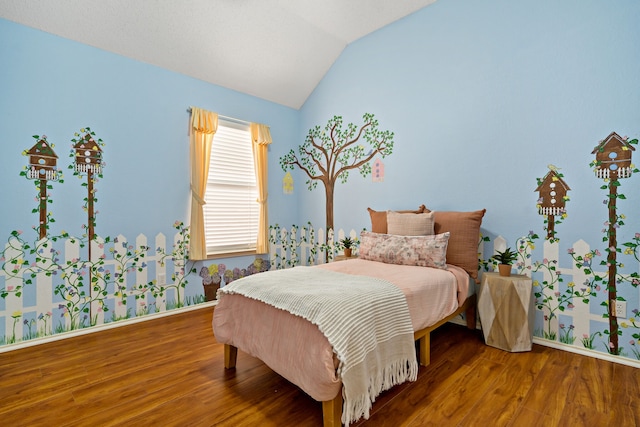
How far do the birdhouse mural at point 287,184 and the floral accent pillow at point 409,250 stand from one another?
1823 mm

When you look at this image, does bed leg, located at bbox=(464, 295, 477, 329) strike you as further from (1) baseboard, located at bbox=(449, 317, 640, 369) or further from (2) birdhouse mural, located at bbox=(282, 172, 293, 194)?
(2) birdhouse mural, located at bbox=(282, 172, 293, 194)

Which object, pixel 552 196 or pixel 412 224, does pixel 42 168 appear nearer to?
pixel 412 224

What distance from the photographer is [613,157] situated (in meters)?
2.19

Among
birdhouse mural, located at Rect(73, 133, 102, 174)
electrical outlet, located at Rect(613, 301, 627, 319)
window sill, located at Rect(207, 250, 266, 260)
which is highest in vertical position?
birdhouse mural, located at Rect(73, 133, 102, 174)

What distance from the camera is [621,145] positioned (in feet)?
7.08

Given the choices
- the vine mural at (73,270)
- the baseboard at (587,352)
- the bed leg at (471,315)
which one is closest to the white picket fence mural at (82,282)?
the vine mural at (73,270)

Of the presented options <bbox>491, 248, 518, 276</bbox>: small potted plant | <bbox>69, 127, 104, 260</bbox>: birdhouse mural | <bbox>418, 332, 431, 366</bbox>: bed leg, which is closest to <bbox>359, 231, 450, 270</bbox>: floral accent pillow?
<bbox>491, 248, 518, 276</bbox>: small potted plant

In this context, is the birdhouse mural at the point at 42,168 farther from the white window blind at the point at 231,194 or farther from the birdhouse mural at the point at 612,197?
the birdhouse mural at the point at 612,197

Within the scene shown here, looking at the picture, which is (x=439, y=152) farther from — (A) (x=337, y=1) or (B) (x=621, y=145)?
(A) (x=337, y=1)

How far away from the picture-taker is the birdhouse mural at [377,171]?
3.51 meters

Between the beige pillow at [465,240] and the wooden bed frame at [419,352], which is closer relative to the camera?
the wooden bed frame at [419,352]

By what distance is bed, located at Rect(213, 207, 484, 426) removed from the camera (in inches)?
56.5

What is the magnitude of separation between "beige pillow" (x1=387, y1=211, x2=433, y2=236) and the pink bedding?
1.24 feet

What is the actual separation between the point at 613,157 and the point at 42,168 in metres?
4.47
